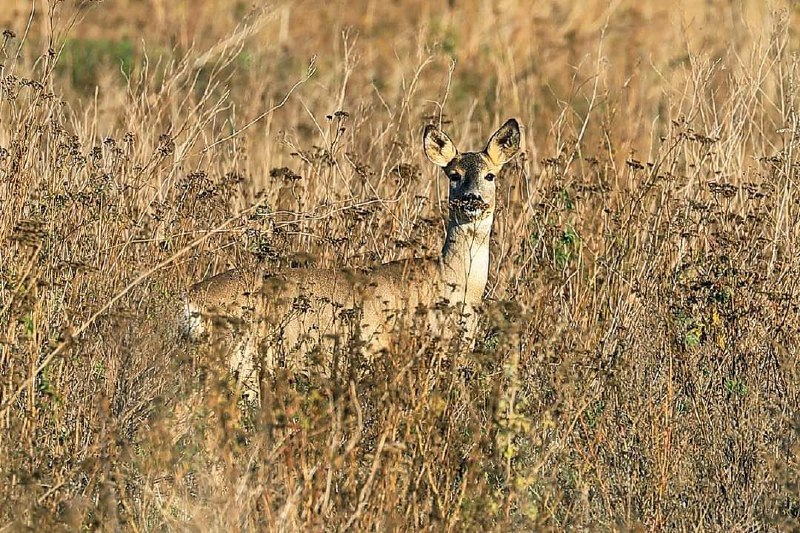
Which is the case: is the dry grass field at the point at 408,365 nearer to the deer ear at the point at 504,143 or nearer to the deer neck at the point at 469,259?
the deer neck at the point at 469,259

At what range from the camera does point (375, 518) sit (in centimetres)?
479

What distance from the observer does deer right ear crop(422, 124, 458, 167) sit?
25.3ft

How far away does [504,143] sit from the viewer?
7730 mm

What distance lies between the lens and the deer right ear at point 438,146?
773 cm

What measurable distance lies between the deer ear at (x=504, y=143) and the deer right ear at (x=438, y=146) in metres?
0.22

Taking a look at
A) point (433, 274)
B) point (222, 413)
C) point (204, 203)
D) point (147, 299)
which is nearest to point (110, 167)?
point (204, 203)

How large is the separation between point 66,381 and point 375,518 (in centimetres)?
174

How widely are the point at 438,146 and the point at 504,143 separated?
1.22 ft

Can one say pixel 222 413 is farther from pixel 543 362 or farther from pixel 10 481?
pixel 543 362

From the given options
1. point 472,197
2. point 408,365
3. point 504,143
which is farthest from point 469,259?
point 408,365

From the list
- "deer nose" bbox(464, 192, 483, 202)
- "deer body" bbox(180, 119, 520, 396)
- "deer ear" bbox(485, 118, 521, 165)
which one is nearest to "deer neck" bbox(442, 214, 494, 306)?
"deer body" bbox(180, 119, 520, 396)

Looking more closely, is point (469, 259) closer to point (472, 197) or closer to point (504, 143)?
point (472, 197)

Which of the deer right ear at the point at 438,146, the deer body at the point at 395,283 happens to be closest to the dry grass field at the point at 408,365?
the deer body at the point at 395,283

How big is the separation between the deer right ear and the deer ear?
224 millimetres
